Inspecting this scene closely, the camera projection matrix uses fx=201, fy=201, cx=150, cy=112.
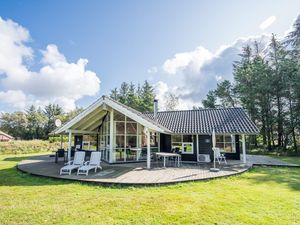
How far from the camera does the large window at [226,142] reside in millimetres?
14430

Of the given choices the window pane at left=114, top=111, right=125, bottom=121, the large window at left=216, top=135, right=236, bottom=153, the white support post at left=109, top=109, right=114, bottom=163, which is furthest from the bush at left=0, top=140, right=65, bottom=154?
the large window at left=216, top=135, right=236, bottom=153

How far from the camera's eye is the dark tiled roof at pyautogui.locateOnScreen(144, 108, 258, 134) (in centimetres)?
1296

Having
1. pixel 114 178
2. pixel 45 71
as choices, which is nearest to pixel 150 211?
pixel 114 178

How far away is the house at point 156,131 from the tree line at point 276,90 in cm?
1032

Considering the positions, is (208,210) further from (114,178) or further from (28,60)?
(28,60)

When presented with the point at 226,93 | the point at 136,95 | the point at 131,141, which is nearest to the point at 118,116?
the point at 131,141

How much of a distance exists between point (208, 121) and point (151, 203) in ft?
34.3

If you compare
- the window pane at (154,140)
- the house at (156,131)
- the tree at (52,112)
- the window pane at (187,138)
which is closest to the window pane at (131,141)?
the house at (156,131)

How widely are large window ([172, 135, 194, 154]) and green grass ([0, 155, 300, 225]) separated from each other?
6.43 metres

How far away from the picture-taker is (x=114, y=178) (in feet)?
25.8

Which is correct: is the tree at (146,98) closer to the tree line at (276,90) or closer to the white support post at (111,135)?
the tree line at (276,90)

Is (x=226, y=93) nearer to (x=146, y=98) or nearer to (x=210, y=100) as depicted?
(x=210, y=100)

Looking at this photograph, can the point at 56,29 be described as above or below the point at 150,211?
above

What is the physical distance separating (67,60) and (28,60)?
264cm
